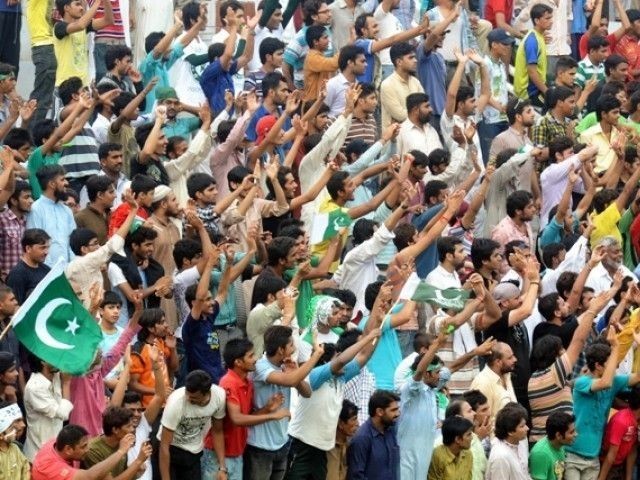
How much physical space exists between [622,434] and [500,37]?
6.71m

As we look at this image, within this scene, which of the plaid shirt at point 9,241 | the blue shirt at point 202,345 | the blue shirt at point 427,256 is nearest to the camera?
the blue shirt at point 202,345

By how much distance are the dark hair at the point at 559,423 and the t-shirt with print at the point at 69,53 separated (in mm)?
6221

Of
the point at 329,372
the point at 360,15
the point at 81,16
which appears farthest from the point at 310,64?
the point at 329,372

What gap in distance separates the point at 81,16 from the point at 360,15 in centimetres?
286

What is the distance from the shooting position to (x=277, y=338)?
15359 millimetres

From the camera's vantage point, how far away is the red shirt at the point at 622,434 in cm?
1686

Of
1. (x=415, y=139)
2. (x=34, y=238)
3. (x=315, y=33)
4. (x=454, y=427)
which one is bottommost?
(x=415, y=139)

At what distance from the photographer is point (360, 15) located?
21766mm

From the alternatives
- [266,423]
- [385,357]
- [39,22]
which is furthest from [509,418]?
[39,22]

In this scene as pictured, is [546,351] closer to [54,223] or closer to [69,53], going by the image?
[54,223]

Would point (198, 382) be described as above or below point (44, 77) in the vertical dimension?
above

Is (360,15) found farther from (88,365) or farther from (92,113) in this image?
(88,365)

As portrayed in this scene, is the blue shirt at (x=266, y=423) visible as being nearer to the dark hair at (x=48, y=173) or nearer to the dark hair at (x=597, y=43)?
the dark hair at (x=48, y=173)

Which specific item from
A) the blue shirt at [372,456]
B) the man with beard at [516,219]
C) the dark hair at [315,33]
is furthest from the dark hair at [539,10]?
the blue shirt at [372,456]
